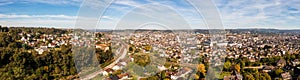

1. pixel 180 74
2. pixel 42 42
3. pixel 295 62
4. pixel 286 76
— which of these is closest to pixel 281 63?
pixel 295 62

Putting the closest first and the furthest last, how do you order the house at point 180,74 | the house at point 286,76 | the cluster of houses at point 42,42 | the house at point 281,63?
1. the house at point 180,74
2. the house at point 286,76
3. the house at point 281,63
4. the cluster of houses at point 42,42

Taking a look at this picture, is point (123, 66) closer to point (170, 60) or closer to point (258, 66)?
point (170, 60)

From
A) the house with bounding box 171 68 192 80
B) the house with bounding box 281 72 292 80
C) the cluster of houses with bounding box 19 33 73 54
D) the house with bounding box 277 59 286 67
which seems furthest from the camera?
the cluster of houses with bounding box 19 33 73 54

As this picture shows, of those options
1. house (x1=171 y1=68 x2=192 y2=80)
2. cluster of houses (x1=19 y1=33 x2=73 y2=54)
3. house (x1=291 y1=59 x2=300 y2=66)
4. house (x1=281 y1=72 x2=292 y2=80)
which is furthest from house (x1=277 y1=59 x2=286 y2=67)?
cluster of houses (x1=19 y1=33 x2=73 y2=54)

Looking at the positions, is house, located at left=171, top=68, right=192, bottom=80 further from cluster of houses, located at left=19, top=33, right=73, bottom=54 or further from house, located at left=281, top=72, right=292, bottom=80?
cluster of houses, located at left=19, top=33, right=73, bottom=54

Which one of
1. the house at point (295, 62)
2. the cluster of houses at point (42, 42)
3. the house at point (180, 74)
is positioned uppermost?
the cluster of houses at point (42, 42)

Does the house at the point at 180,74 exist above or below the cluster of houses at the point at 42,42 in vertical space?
below

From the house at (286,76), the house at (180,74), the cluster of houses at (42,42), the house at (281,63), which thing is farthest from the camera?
the cluster of houses at (42,42)

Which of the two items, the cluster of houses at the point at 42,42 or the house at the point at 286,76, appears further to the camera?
the cluster of houses at the point at 42,42

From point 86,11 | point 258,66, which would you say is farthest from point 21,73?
point 258,66

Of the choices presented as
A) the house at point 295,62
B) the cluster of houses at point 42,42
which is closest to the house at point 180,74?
the cluster of houses at point 42,42

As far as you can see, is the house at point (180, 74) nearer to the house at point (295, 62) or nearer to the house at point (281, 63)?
the house at point (281, 63)
